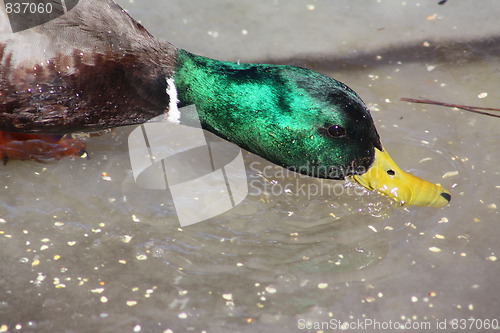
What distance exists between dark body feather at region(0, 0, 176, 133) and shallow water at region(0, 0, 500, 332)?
43 cm

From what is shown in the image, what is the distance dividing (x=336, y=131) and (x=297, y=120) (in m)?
0.19

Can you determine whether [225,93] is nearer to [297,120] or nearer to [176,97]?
[176,97]

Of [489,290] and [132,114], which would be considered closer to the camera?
[489,290]

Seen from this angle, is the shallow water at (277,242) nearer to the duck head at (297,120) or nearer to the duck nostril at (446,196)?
the duck nostril at (446,196)

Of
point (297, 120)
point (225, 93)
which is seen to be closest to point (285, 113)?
point (297, 120)

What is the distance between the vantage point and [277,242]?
3400 millimetres

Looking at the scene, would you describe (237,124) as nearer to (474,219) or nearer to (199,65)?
(199,65)

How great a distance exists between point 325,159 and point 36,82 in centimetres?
141

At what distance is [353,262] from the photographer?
10.8 feet

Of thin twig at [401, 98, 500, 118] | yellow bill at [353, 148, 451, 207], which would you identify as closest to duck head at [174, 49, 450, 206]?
yellow bill at [353, 148, 451, 207]

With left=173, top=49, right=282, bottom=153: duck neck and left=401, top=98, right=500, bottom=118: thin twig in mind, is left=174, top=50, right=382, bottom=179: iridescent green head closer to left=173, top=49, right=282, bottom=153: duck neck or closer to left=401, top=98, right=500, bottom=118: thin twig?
left=173, top=49, right=282, bottom=153: duck neck

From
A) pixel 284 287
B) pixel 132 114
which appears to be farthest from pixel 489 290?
pixel 132 114

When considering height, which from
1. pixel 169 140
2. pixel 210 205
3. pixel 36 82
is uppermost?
pixel 36 82

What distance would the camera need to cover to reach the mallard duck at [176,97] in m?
3.20
